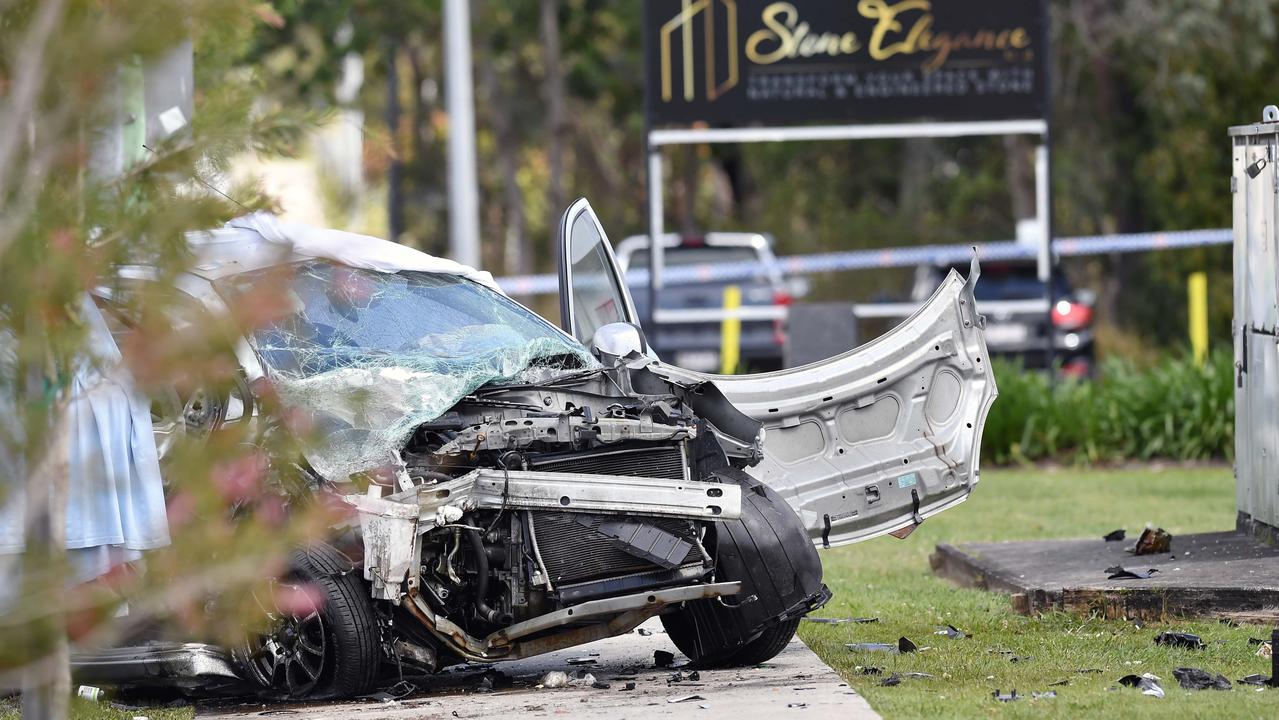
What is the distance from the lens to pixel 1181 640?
24.2ft

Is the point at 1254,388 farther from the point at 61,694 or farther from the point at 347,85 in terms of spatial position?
the point at 347,85

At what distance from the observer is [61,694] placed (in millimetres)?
4055

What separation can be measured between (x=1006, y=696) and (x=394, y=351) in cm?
268

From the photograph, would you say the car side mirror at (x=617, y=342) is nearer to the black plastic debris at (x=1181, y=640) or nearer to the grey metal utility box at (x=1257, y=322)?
the black plastic debris at (x=1181, y=640)

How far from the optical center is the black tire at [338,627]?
22.2 ft

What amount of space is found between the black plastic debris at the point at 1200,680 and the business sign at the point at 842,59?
35.3 ft

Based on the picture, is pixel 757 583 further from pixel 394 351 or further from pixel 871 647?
pixel 394 351

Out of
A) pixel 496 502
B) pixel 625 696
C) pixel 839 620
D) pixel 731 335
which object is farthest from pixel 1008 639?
pixel 731 335

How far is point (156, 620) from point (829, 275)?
81.9ft

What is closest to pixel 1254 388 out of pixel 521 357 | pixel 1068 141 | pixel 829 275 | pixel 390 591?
pixel 521 357

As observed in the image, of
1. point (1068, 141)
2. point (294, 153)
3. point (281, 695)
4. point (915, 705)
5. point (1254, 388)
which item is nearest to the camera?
point (294, 153)

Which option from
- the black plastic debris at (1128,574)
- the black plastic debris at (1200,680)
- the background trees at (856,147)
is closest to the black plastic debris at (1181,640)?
the black plastic debris at (1200,680)

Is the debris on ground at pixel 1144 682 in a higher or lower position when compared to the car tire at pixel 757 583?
lower

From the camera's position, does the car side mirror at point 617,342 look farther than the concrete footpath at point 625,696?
Yes
